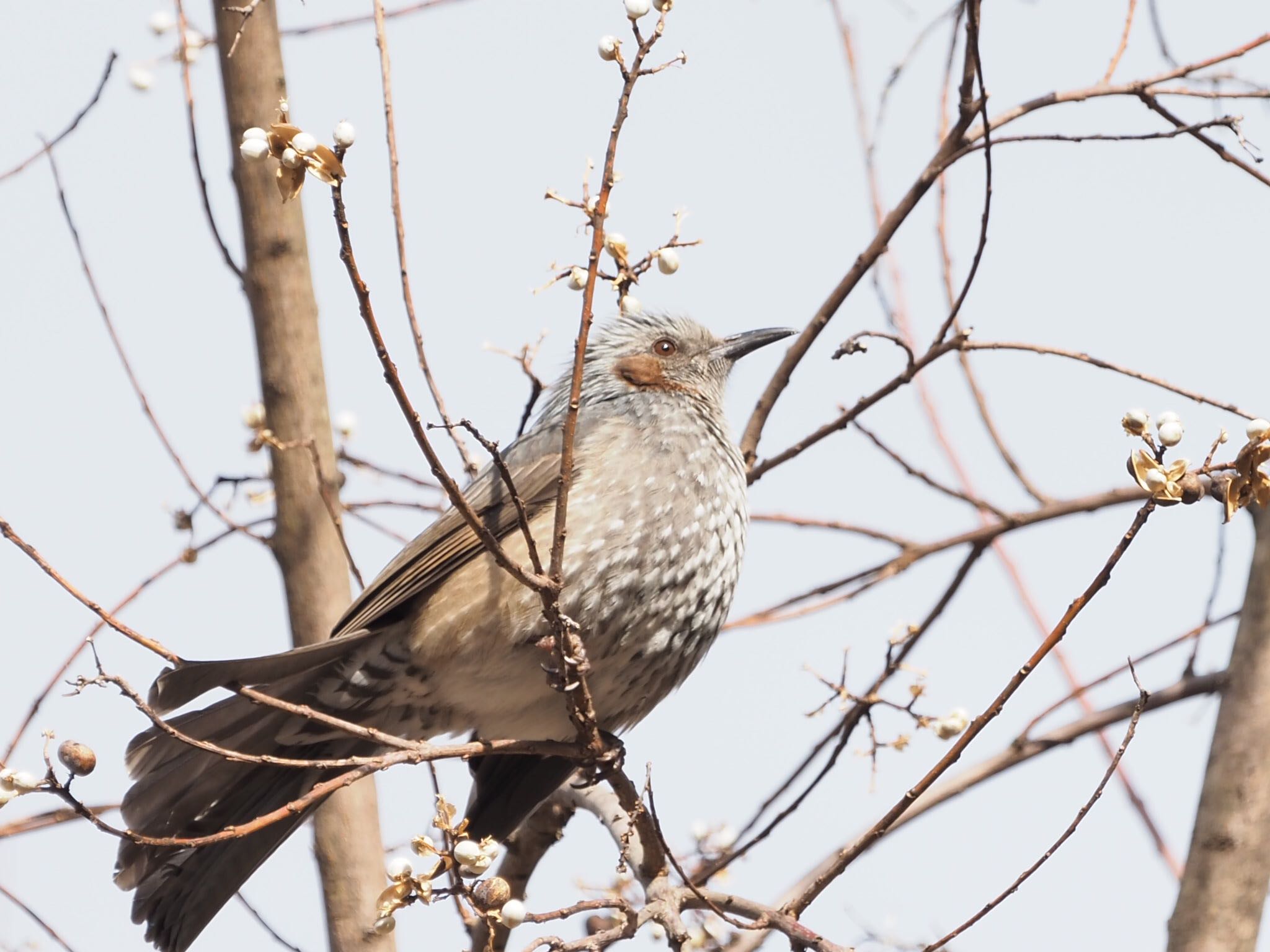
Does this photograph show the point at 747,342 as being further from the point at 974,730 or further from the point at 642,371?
the point at 974,730

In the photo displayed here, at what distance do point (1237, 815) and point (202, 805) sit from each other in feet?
8.72

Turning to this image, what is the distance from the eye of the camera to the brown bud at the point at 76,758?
2412 millimetres

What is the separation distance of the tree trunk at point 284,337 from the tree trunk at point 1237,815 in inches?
85.5

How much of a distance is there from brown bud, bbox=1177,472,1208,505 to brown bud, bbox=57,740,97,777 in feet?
5.97

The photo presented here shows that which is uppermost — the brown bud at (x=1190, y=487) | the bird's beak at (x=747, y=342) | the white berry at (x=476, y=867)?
the bird's beak at (x=747, y=342)

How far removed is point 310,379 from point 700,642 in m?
1.34

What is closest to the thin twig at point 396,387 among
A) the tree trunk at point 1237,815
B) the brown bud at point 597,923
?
the brown bud at point 597,923

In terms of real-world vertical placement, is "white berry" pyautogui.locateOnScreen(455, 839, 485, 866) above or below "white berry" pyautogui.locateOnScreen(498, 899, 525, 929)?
above

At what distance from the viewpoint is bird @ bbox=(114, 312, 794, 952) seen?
3736 mm

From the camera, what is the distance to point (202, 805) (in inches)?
150

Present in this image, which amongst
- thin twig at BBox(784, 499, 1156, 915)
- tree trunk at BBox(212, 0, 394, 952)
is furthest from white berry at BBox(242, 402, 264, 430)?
thin twig at BBox(784, 499, 1156, 915)

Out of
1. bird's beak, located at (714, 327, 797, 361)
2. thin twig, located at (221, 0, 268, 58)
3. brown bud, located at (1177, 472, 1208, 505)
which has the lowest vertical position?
brown bud, located at (1177, 472, 1208, 505)

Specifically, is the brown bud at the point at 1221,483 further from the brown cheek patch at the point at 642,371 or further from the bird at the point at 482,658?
the brown cheek patch at the point at 642,371

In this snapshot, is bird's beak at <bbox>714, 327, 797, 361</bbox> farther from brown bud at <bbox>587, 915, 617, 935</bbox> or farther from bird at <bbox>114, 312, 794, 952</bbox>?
brown bud at <bbox>587, 915, 617, 935</bbox>
